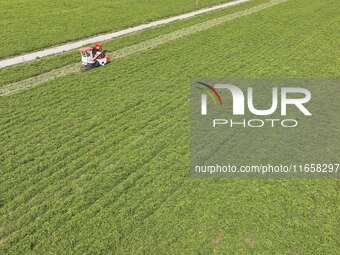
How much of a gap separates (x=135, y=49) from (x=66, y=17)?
57.6 feet

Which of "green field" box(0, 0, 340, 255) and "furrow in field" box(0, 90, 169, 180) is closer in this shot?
"green field" box(0, 0, 340, 255)

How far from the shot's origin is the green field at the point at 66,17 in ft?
120

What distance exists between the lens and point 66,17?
151 ft

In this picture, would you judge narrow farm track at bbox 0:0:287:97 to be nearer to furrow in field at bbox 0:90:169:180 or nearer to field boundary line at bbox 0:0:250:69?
field boundary line at bbox 0:0:250:69

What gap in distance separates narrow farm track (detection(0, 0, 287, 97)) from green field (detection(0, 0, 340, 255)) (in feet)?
2.80

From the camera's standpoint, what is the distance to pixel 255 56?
31.5m

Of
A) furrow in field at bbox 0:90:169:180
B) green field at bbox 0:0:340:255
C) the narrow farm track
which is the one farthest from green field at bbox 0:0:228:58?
furrow in field at bbox 0:90:169:180

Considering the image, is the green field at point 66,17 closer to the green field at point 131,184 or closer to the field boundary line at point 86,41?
the field boundary line at point 86,41

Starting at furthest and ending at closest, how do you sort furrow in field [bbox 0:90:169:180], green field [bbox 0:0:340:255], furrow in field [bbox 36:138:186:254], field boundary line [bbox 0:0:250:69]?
field boundary line [bbox 0:0:250:69] < furrow in field [bbox 0:90:169:180] < furrow in field [bbox 36:138:186:254] < green field [bbox 0:0:340:255]

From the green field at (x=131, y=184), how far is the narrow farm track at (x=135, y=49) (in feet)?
2.80

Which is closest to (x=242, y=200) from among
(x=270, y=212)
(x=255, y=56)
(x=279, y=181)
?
Result: (x=270, y=212)

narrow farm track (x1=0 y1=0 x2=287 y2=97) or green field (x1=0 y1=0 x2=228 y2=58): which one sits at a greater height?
green field (x1=0 y1=0 x2=228 y2=58)

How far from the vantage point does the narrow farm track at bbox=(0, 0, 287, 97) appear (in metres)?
25.5

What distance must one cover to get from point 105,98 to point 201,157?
9143 mm
